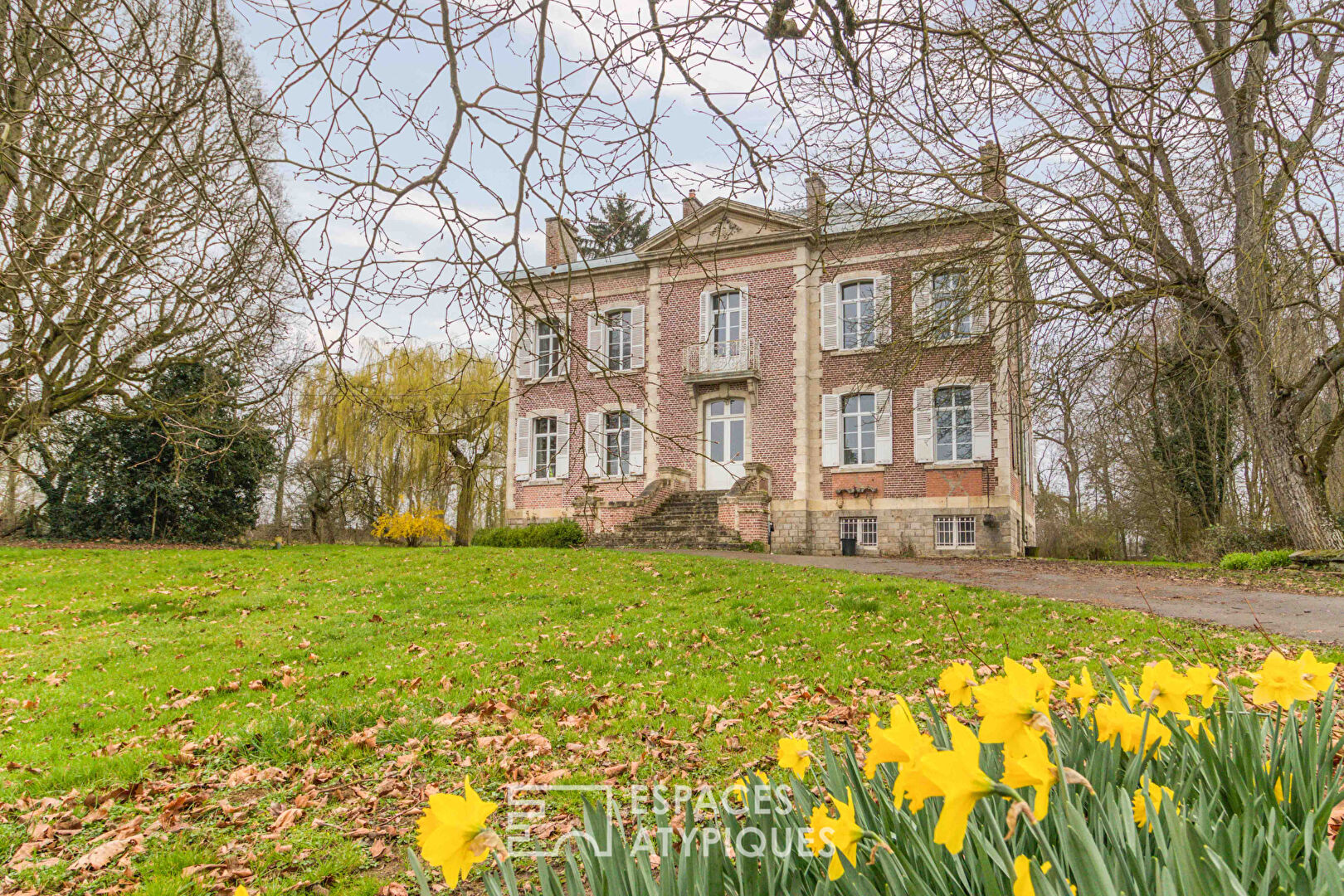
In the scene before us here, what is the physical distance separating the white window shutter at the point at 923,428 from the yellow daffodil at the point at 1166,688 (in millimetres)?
17113

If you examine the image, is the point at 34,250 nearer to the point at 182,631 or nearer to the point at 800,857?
the point at 182,631

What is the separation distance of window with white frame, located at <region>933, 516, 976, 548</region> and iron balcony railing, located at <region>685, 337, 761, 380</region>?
576cm

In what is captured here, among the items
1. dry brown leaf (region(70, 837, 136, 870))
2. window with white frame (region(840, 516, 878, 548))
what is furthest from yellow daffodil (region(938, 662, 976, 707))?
window with white frame (region(840, 516, 878, 548))

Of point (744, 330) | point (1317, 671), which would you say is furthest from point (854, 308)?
point (1317, 671)

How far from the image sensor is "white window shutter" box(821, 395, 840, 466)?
19.2 meters

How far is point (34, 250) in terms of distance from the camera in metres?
4.42

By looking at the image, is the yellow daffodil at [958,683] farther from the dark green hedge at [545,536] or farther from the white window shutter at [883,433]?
the white window shutter at [883,433]

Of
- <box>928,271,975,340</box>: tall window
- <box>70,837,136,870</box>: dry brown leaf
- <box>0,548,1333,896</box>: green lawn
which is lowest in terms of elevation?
<box>70,837,136,870</box>: dry brown leaf

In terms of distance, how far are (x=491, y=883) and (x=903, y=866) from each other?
25.4 inches

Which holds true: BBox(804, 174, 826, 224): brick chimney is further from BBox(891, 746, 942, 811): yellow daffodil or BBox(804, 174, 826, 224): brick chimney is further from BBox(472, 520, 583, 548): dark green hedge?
BBox(472, 520, 583, 548): dark green hedge

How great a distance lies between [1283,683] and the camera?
5.41 feet

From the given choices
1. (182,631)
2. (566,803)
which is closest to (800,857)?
(566,803)

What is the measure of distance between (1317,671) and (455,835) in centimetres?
175

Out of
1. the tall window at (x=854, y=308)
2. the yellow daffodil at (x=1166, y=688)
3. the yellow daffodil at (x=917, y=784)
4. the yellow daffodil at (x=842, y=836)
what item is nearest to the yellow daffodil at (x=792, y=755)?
the yellow daffodil at (x=842, y=836)
